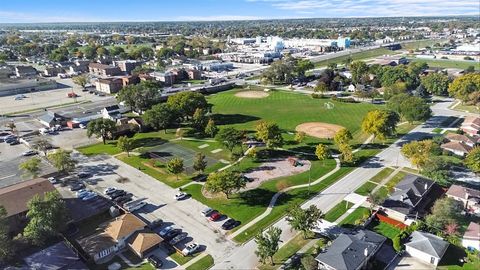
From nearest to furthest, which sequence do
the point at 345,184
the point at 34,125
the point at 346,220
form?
the point at 346,220, the point at 345,184, the point at 34,125

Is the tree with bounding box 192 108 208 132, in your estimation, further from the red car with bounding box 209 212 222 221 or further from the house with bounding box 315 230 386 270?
the house with bounding box 315 230 386 270

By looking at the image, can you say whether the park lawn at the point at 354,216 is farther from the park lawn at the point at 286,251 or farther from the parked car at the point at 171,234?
the parked car at the point at 171,234

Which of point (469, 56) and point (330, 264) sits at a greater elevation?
point (469, 56)

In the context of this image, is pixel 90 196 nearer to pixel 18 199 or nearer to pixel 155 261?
pixel 18 199

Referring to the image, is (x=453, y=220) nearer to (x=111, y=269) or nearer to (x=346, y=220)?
(x=346, y=220)

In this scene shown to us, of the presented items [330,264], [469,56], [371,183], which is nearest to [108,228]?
[330,264]
